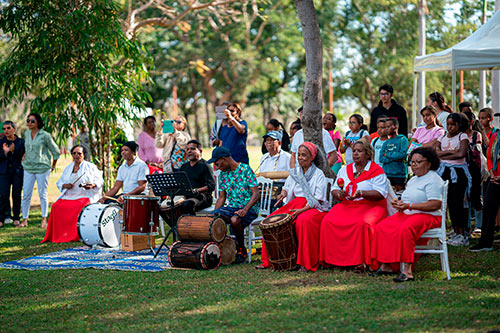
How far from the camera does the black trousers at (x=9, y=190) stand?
13.4m

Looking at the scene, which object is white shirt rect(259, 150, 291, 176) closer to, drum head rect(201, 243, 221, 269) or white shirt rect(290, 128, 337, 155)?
white shirt rect(290, 128, 337, 155)

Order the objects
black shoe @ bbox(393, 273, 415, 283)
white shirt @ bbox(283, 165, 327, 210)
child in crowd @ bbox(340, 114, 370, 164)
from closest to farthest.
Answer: black shoe @ bbox(393, 273, 415, 283) < white shirt @ bbox(283, 165, 327, 210) < child in crowd @ bbox(340, 114, 370, 164)

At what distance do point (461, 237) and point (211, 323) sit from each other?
4856 mm

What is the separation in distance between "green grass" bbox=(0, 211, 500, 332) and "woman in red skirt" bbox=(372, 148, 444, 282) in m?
0.28

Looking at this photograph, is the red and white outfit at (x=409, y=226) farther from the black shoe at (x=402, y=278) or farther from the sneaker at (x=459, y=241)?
the sneaker at (x=459, y=241)

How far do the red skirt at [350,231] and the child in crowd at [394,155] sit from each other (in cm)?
158

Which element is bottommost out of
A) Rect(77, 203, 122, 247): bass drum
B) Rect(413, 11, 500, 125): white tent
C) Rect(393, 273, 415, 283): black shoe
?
Rect(393, 273, 415, 283): black shoe

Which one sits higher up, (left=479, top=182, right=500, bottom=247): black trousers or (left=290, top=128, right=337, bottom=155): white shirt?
(left=290, top=128, right=337, bottom=155): white shirt

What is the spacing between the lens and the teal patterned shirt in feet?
29.4

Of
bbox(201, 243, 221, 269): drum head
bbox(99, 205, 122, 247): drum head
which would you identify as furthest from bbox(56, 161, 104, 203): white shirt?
bbox(201, 243, 221, 269): drum head

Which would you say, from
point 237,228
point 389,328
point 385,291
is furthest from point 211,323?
point 237,228

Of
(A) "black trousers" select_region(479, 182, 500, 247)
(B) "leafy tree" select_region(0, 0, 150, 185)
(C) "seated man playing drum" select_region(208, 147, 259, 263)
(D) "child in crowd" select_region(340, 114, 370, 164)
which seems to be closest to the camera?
(A) "black trousers" select_region(479, 182, 500, 247)

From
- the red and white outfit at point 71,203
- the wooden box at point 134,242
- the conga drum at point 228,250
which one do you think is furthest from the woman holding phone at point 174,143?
the conga drum at point 228,250

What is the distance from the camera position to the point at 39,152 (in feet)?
42.3
